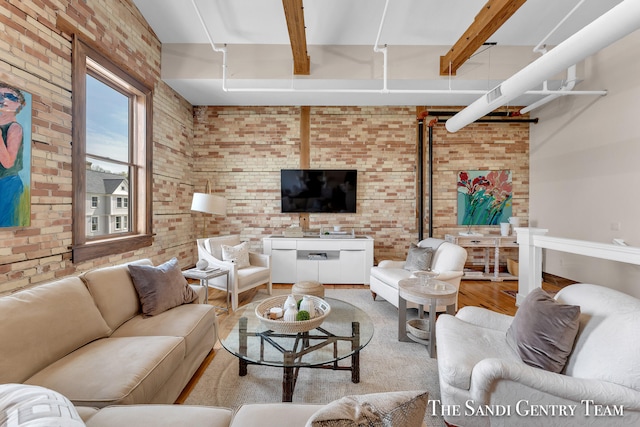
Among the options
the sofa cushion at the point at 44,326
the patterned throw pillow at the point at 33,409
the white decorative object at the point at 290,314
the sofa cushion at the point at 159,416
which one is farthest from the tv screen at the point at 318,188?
the patterned throw pillow at the point at 33,409

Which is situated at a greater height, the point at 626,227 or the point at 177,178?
the point at 177,178

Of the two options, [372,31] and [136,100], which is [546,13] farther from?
[136,100]

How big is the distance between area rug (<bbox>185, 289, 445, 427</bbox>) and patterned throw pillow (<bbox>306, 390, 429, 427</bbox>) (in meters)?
1.33

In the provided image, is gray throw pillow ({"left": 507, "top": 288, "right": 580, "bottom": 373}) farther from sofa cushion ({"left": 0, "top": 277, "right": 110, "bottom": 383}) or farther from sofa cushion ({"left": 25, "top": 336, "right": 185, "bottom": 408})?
sofa cushion ({"left": 0, "top": 277, "right": 110, "bottom": 383})

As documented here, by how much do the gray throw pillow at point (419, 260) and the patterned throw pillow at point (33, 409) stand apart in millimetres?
3380

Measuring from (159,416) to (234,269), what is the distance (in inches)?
87.9

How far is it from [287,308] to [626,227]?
451 centimetres

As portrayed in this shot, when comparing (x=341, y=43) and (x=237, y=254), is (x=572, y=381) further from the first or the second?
(x=341, y=43)

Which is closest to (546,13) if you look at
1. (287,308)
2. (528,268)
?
(528,268)

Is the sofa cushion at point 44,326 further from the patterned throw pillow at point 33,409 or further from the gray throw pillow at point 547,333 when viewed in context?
the gray throw pillow at point 547,333

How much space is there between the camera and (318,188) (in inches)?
194

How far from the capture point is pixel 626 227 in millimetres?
3508

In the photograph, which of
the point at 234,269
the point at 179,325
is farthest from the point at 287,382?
the point at 234,269

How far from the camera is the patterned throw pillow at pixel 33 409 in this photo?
756 millimetres
